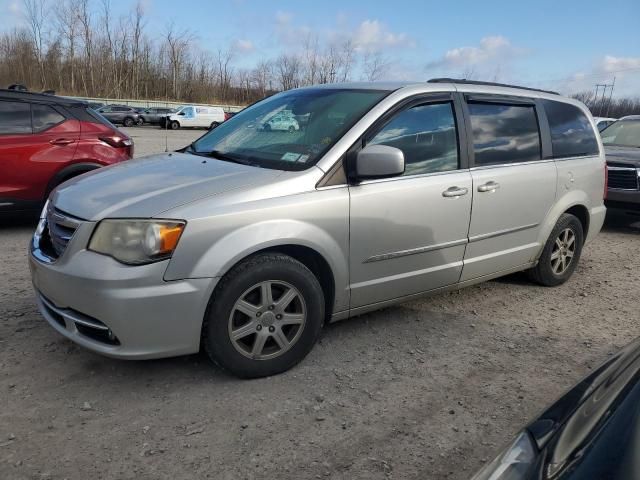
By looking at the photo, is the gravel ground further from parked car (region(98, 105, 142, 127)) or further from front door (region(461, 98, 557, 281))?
parked car (region(98, 105, 142, 127))

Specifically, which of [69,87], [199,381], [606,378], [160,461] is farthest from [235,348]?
[69,87]

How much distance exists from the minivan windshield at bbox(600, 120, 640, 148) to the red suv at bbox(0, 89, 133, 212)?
8079 mm

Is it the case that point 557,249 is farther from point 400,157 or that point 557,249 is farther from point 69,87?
point 69,87

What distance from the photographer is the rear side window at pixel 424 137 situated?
362cm

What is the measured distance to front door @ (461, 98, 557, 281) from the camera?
407cm

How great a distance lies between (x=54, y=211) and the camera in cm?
321

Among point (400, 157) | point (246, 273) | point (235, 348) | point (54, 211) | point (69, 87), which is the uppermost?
point (69, 87)

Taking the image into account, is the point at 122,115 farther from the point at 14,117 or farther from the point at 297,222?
the point at 297,222

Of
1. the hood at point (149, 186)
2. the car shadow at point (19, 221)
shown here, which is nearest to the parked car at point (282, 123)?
the hood at point (149, 186)

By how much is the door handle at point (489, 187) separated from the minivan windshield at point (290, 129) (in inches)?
39.9

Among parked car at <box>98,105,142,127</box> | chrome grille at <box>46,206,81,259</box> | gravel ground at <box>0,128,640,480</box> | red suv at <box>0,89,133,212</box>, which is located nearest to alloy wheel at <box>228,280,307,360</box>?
gravel ground at <box>0,128,640,480</box>

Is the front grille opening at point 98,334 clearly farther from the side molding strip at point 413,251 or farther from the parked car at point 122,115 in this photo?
the parked car at point 122,115

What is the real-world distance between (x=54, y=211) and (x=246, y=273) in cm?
126

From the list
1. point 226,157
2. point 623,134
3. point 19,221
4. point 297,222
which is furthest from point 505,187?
point 623,134
